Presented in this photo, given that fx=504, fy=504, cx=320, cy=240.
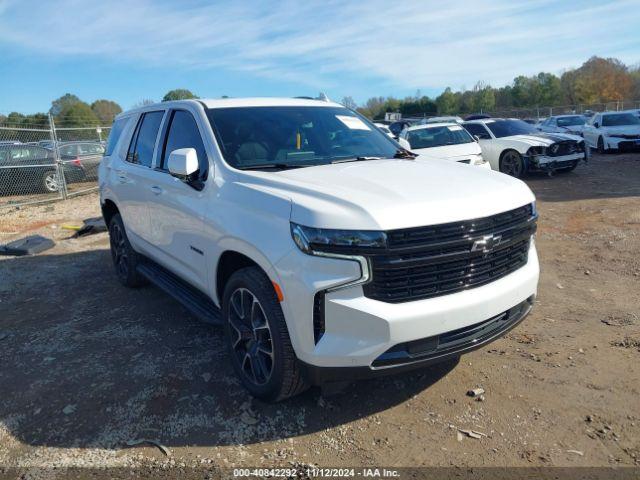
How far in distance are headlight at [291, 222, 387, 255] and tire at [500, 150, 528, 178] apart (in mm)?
11604

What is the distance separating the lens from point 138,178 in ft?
16.0

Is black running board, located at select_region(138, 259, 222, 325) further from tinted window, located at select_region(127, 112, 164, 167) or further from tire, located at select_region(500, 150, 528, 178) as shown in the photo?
tire, located at select_region(500, 150, 528, 178)

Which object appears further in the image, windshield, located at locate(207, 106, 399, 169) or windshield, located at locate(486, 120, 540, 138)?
windshield, located at locate(486, 120, 540, 138)

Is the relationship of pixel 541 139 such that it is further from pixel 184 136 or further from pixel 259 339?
pixel 259 339

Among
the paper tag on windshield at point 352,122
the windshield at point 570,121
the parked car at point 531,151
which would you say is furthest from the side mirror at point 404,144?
the windshield at point 570,121

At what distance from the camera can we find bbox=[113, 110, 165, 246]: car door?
475 centimetres

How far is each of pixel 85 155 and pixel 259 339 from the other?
52.6 feet

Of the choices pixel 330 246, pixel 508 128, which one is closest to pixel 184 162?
pixel 330 246

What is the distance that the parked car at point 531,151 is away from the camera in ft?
42.0

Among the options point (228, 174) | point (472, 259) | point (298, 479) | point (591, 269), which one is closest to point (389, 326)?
point (472, 259)

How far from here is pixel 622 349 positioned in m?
3.82

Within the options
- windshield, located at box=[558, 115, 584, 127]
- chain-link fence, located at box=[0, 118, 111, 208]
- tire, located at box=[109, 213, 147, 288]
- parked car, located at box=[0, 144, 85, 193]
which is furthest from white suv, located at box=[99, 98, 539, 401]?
windshield, located at box=[558, 115, 584, 127]

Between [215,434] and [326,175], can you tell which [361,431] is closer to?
[215,434]

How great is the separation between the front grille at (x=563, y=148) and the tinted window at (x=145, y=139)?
10849 mm
